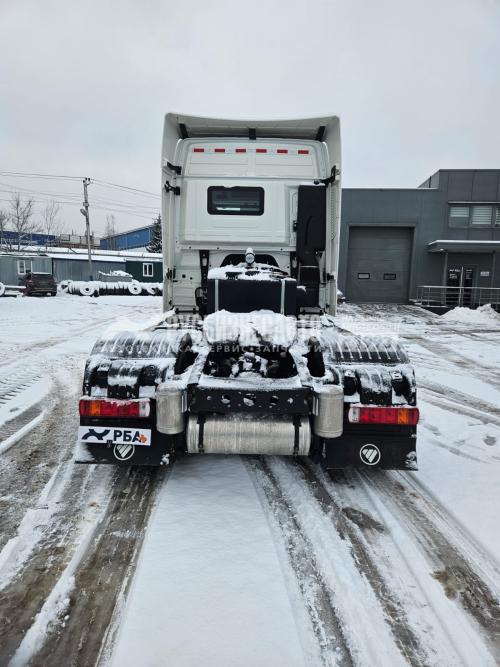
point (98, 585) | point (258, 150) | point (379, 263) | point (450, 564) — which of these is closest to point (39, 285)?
point (379, 263)

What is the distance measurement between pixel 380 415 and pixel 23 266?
139 ft

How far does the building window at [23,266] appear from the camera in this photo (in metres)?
38.4

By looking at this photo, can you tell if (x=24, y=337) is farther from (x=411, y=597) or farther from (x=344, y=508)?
(x=411, y=597)

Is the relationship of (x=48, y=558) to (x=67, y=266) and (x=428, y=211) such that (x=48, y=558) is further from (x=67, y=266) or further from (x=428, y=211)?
(x=67, y=266)

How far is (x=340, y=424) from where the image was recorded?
2.95 meters

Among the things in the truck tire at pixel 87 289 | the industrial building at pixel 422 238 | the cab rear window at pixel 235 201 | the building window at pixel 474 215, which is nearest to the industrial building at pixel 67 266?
the truck tire at pixel 87 289

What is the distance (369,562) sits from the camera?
2.52 meters

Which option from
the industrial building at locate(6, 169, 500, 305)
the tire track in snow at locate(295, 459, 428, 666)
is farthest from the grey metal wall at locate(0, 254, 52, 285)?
the tire track in snow at locate(295, 459, 428, 666)

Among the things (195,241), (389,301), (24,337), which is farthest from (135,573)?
(389,301)

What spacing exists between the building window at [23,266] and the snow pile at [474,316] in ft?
119

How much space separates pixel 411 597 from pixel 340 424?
1077mm

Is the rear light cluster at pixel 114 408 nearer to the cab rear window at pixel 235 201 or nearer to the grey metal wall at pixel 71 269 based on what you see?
the cab rear window at pixel 235 201

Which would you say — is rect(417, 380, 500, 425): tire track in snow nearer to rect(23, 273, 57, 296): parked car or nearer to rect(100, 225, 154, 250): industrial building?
rect(23, 273, 57, 296): parked car

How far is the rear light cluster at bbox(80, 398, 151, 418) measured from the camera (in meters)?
3.05
